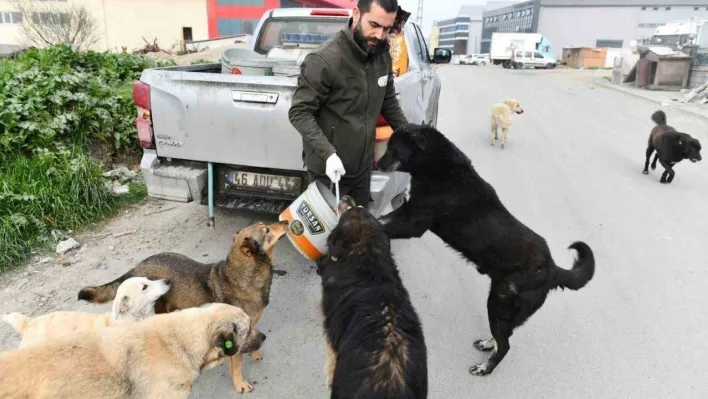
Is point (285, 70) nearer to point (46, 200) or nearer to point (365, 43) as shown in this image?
point (365, 43)

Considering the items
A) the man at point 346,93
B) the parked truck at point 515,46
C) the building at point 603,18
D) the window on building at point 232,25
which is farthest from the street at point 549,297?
the building at point 603,18

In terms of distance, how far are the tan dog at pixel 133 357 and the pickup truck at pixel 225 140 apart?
174cm

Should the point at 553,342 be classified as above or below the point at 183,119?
below

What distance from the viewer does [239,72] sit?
17.0ft

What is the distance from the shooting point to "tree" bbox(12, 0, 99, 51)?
3256cm

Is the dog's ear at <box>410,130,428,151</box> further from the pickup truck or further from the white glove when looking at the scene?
the pickup truck

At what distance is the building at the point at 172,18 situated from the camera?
128ft

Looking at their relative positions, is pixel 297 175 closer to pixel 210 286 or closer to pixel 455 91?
pixel 210 286

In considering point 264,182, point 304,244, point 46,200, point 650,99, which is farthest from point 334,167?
point 650,99

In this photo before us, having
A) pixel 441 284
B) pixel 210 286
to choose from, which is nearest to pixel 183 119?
pixel 210 286

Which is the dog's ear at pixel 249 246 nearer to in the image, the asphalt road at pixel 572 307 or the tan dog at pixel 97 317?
the tan dog at pixel 97 317

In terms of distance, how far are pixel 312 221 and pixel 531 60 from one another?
5227 cm

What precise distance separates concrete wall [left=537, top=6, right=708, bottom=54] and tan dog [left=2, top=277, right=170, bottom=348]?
92.9 meters

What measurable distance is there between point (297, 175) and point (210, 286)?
1346mm
